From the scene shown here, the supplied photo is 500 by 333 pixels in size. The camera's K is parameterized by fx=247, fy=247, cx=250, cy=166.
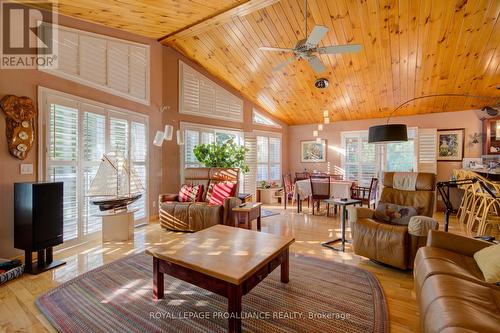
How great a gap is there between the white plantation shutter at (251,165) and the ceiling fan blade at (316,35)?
424 cm

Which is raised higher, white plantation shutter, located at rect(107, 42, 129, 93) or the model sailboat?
white plantation shutter, located at rect(107, 42, 129, 93)

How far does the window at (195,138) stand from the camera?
19.0 ft

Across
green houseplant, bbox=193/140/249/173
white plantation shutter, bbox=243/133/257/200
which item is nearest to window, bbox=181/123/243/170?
green houseplant, bbox=193/140/249/173

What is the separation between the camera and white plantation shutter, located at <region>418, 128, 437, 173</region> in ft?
20.2

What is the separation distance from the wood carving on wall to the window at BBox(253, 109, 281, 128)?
17.2 feet

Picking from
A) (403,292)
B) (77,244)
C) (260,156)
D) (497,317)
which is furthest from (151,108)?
(497,317)

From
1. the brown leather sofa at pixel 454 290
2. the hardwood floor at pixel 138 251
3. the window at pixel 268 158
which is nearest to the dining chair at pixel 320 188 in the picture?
the hardwood floor at pixel 138 251

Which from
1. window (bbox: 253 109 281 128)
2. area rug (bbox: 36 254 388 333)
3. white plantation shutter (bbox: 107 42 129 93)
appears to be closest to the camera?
area rug (bbox: 36 254 388 333)

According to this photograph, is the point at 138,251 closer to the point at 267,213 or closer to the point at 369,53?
the point at 267,213

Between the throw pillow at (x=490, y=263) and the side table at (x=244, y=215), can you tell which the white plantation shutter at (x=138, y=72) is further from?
the throw pillow at (x=490, y=263)

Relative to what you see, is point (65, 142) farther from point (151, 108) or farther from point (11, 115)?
point (151, 108)

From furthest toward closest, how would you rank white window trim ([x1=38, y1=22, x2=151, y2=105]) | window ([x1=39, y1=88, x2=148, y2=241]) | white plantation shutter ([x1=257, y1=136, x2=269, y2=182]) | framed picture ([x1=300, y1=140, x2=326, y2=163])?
1. framed picture ([x1=300, y1=140, x2=326, y2=163])
2. white plantation shutter ([x1=257, y1=136, x2=269, y2=182])
3. white window trim ([x1=38, y1=22, x2=151, y2=105])
4. window ([x1=39, y1=88, x2=148, y2=241])

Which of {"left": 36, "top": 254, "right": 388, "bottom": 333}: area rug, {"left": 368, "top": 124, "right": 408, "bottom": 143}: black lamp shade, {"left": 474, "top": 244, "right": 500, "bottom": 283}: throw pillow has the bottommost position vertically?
{"left": 36, "top": 254, "right": 388, "bottom": 333}: area rug

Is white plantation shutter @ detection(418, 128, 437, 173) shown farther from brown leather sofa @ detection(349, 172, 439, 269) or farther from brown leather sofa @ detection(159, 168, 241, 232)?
brown leather sofa @ detection(159, 168, 241, 232)
